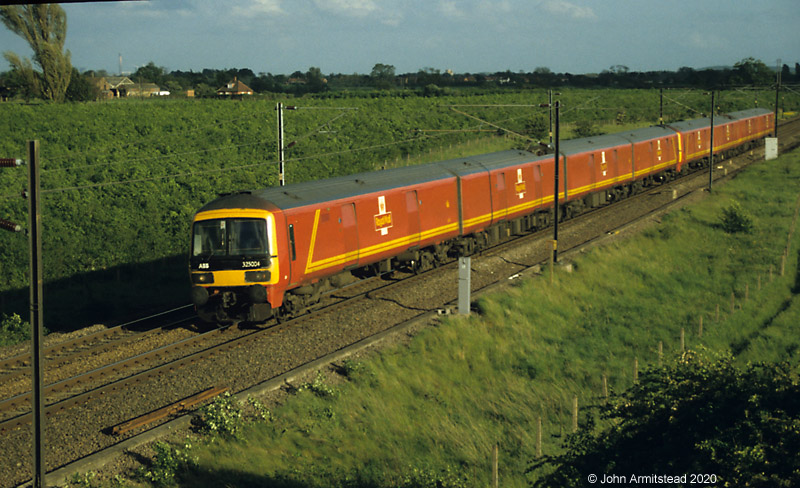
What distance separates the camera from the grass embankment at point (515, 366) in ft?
43.6

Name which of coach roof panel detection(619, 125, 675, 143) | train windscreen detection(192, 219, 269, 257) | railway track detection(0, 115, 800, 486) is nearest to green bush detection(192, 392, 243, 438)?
railway track detection(0, 115, 800, 486)

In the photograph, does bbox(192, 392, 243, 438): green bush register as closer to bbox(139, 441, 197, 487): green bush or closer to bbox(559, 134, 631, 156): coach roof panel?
bbox(139, 441, 197, 487): green bush

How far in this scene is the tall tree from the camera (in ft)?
207

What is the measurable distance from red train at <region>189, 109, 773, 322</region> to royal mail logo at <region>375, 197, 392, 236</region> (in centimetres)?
3

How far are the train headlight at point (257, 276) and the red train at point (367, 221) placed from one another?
24 millimetres

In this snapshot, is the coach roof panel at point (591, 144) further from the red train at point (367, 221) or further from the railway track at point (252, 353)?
the railway track at point (252, 353)

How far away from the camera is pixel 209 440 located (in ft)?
43.5

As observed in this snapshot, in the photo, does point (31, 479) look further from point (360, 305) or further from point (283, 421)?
point (360, 305)

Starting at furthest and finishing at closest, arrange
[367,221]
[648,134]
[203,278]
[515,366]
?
[648,134]
[367,221]
[515,366]
[203,278]

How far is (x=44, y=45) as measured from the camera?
6588cm

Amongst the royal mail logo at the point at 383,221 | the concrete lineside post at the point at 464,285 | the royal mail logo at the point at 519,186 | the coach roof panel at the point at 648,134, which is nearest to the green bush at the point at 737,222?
the coach roof panel at the point at 648,134

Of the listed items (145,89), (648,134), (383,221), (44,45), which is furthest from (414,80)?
(383,221)

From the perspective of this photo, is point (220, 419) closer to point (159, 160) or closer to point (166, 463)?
point (166, 463)

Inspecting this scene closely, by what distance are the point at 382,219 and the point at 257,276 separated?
17.5 ft
